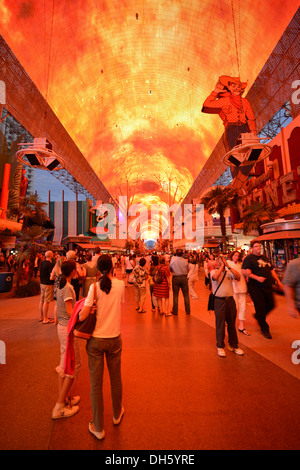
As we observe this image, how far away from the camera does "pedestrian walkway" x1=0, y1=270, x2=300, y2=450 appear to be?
1.84 metres

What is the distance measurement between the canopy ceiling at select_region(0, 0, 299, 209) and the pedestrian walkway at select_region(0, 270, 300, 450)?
57.1ft

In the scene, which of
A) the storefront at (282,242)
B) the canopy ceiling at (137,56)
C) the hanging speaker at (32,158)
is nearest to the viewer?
the hanging speaker at (32,158)

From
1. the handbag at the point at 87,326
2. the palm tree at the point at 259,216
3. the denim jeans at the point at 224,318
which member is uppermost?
the palm tree at the point at 259,216

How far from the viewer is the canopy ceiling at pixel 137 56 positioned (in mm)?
12859

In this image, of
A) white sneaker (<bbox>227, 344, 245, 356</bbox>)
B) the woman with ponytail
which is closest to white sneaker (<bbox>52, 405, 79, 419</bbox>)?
the woman with ponytail

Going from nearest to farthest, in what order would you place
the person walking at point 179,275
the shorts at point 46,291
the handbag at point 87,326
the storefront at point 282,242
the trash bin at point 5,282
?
1. the handbag at point 87,326
2. the shorts at point 46,291
3. the person walking at point 179,275
4. the trash bin at point 5,282
5. the storefront at point 282,242

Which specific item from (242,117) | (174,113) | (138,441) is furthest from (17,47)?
(138,441)

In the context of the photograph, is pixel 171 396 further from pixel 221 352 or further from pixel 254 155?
pixel 254 155

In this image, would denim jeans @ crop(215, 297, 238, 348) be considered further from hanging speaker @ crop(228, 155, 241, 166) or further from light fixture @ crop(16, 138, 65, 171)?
light fixture @ crop(16, 138, 65, 171)

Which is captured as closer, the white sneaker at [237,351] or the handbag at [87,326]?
the handbag at [87,326]

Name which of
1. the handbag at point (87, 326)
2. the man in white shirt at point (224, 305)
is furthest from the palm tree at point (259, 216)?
the handbag at point (87, 326)

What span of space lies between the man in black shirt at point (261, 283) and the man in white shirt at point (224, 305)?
82 centimetres

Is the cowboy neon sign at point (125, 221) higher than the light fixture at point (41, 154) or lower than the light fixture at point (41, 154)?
higher

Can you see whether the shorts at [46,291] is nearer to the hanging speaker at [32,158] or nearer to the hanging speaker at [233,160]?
the hanging speaker at [32,158]
